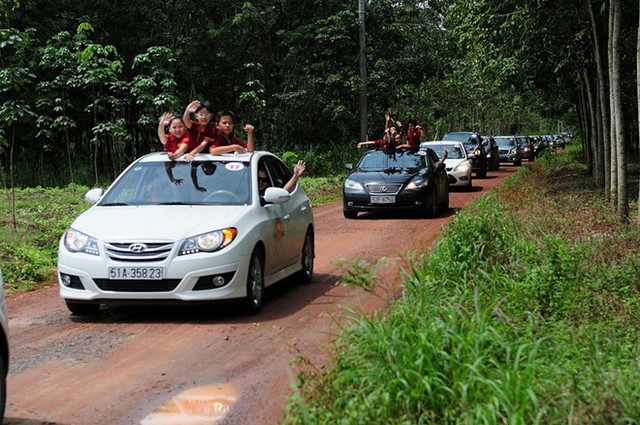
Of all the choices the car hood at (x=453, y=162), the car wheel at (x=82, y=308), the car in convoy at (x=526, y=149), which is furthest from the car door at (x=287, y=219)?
the car in convoy at (x=526, y=149)

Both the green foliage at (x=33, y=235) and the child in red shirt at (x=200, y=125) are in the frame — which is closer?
the child in red shirt at (x=200, y=125)

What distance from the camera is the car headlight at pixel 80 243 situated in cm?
859

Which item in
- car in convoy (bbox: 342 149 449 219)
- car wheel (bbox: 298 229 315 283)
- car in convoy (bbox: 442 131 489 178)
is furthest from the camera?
car in convoy (bbox: 442 131 489 178)

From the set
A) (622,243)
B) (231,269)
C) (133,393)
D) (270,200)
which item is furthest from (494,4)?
(133,393)

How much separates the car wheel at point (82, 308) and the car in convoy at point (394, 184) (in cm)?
1081

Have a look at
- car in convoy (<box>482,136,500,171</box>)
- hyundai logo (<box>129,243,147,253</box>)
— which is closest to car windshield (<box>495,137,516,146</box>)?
car in convoy (<box>482,136,500,171</box>)

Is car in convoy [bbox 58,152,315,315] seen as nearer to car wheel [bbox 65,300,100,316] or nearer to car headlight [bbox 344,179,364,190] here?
car wheel [bbox 65,300,100,316]

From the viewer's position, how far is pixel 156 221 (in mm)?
8844

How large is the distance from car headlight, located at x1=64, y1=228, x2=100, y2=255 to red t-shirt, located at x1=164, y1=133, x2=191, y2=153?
210cm

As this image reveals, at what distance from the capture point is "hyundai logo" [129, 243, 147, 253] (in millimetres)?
8422

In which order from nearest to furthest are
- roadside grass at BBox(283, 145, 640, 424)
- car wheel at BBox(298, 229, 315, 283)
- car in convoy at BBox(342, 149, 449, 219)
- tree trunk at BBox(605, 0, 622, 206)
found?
roadside grass at BBox(283, 145, 640, 424)
car wheel at BBox(298, 229, 315, 283)
tree trunk at BBox(605, 0, 622, 206)
car in convoy at BBox(342, 149, 449, 219)

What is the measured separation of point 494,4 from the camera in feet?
63.9

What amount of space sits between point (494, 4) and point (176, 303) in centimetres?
1313

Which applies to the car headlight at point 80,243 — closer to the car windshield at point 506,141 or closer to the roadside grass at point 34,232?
the roadside grass at point 34,232
